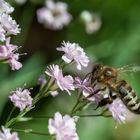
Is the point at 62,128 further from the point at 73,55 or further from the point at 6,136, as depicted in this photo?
the point at 73,55

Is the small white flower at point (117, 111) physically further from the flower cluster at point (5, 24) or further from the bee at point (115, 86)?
the flower cluster at point (5, 24)

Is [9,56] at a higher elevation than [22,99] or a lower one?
higher

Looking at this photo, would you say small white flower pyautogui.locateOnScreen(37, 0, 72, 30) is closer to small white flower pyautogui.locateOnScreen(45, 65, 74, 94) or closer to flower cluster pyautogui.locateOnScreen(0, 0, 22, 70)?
flower cluster pyautogui.locateOnScreen(0, 0, 22, 70)

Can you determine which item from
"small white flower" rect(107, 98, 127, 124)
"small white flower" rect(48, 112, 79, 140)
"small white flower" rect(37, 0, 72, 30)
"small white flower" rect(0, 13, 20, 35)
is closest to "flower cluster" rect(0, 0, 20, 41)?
"small white flower" rect(0, 13, 20, 35)

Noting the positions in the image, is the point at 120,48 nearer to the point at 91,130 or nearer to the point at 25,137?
the point at 91,130

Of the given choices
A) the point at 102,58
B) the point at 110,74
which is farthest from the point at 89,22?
the point at 110,74

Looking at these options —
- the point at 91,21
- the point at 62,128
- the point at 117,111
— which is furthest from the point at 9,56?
the point at 91,21
